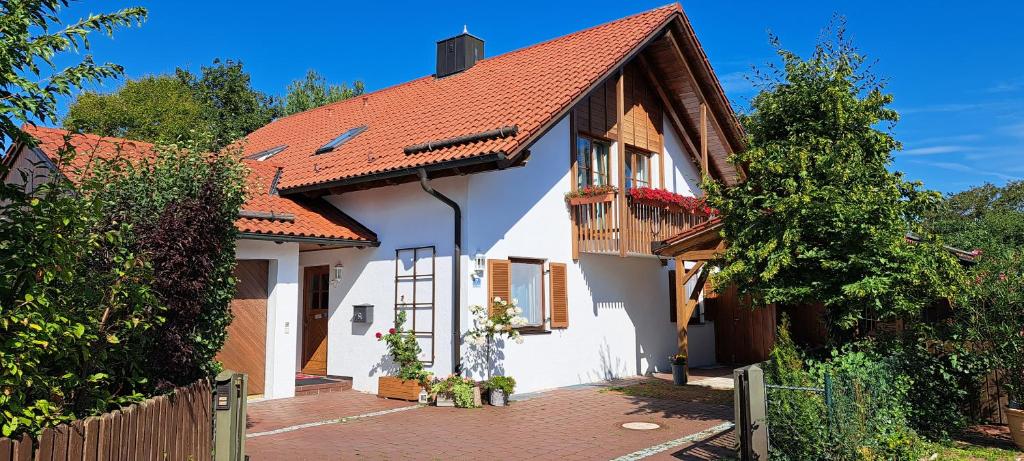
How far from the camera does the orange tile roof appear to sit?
1172 cm

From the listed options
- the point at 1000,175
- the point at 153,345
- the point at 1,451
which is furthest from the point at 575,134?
the point at 1000,175

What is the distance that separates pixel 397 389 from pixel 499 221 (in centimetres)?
318

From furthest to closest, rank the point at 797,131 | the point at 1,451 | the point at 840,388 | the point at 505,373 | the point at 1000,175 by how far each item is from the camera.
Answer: the point at 1000,175 < the point at 505,373 < the point at 797,131 < the point at 840,388 < the point at 1,451

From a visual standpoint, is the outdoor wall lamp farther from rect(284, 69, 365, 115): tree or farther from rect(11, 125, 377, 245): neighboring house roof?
rect(284, 69, 365, 115): tree

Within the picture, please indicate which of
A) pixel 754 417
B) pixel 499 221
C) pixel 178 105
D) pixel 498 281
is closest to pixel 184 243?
pixel 754 417

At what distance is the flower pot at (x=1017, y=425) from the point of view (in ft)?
24.3

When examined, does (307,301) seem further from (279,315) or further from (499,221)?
(499,221)

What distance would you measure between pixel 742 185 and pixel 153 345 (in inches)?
260

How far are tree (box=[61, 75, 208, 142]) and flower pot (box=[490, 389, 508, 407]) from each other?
16.8 metres

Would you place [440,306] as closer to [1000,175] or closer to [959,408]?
[959,408]

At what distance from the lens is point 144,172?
20.7 ft

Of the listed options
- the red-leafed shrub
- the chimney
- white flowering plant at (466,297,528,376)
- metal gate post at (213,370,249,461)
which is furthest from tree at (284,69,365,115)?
metal gate post at (213,370,249,461)

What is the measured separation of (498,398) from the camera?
10.8 metres

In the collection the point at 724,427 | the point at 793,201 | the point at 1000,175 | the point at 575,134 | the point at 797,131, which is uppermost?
the point at 1000,175
